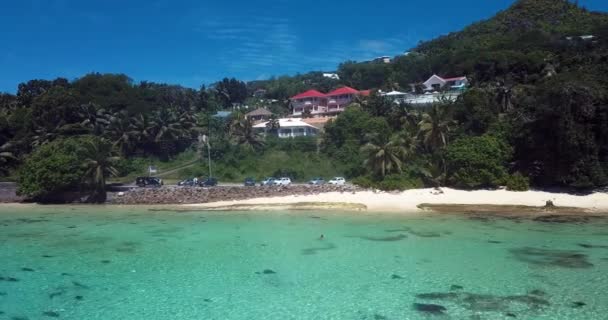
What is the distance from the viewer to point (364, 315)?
1517 cm

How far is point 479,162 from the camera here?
41469 mm

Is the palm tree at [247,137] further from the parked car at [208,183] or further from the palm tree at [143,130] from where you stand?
the parked car at [208,183]

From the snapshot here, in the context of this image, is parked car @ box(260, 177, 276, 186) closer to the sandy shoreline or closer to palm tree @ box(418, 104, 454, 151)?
the sandy shoreline

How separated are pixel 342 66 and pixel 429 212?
125m

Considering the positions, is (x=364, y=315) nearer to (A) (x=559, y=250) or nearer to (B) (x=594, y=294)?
(B) (x=594, y=294)

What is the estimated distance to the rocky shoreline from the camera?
155 ft

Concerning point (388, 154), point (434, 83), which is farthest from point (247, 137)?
point (434, 83)

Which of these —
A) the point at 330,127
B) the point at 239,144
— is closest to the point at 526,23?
the point at 330,127

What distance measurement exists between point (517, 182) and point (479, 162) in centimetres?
342

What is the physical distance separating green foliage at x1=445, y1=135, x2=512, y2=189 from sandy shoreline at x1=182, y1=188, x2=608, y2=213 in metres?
1.02

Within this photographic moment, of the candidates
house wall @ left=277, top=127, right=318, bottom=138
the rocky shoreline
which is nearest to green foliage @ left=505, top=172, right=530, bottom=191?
the rocky shoreline

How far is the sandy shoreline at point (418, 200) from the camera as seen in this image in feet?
122

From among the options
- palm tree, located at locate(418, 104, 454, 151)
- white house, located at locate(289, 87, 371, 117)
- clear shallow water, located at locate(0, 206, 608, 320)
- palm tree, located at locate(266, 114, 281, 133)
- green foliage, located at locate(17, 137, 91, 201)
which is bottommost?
clear shallow water, located at locate(0, 206, 608, 320)

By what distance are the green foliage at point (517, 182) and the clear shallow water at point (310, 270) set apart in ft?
32.5
